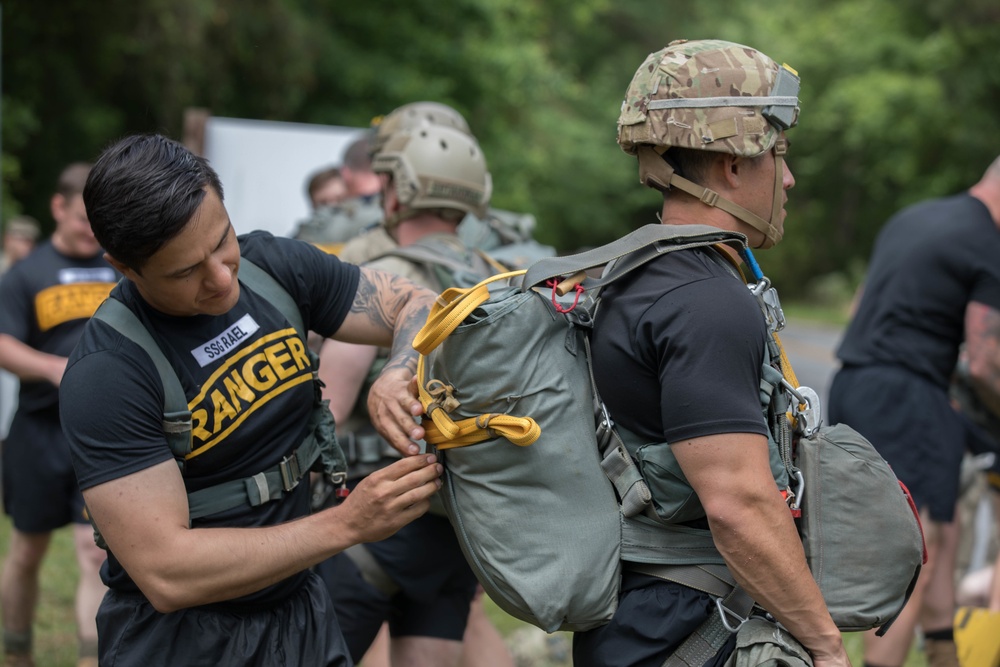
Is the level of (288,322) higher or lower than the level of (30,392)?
higher

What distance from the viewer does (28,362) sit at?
5125 millimetres

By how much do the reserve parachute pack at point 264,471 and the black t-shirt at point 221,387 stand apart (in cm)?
2

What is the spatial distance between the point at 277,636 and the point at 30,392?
328cm

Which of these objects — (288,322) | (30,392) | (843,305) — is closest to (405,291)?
(288,322)

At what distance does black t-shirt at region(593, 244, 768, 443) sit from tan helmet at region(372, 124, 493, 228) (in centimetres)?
174

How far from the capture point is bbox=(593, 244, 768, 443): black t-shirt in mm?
2340

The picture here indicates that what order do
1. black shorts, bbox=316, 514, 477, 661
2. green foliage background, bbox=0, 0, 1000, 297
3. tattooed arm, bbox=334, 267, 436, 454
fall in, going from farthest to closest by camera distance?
green foliage background, bbox=0, 0, 1000, 297 < black shorts, bbox=316, 514, 477, 661 < tattooed arm, bbox=334, 267, 436, 454

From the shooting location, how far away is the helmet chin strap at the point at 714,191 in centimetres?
268

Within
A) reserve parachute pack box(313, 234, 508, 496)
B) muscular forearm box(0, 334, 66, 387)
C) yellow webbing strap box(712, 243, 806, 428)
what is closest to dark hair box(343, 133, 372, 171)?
muscular forearm box(0, 334, 66, 387)

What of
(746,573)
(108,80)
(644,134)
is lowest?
(108,80)

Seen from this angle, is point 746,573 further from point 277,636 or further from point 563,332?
point 277,636

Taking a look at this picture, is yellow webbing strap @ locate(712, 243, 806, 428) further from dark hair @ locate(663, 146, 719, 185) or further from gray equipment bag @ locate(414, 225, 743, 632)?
dark hair @ locate(663, 146, 719, 185)

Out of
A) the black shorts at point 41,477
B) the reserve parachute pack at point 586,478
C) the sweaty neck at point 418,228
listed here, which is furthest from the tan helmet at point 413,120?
the black shorts at point 41,477

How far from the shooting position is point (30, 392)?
5.54 meters
